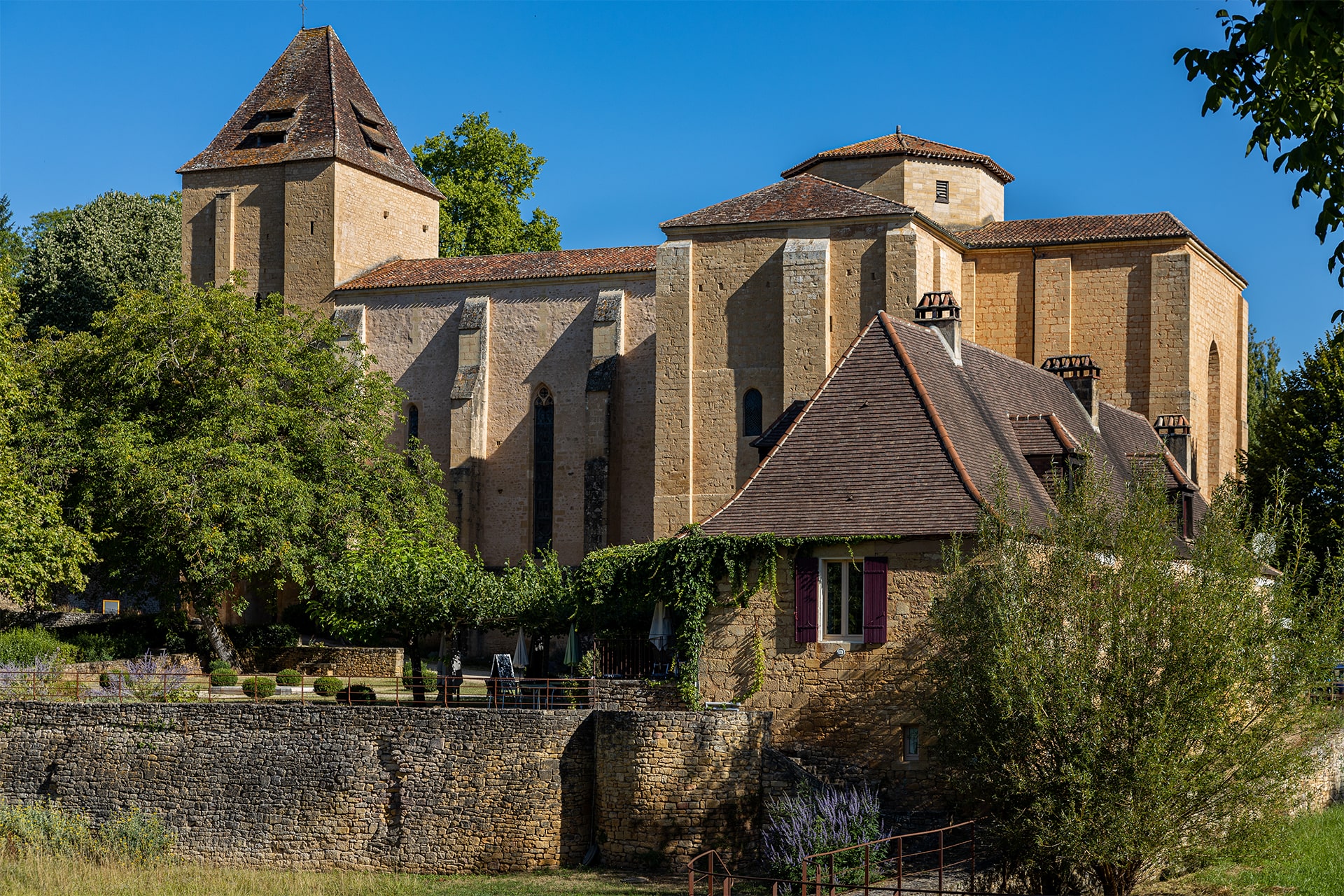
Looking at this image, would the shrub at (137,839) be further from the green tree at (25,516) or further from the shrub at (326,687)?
the green tree at (25,516)

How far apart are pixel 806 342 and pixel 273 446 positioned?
12933mm

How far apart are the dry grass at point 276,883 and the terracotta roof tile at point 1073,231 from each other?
24358 mm

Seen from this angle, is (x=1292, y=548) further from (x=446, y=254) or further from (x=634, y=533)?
(x=446, y=254)

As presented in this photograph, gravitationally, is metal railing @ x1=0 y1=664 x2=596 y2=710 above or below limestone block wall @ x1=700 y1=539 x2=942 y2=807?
below

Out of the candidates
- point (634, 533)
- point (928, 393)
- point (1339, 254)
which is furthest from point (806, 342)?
point (1339, 254)

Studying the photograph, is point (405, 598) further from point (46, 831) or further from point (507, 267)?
point (507, 267)

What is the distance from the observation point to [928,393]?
22.9m

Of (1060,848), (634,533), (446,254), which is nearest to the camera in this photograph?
(1060,848)

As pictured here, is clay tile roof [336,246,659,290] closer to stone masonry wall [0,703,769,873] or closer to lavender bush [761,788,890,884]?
stone masonry wall [0,703,769,873]

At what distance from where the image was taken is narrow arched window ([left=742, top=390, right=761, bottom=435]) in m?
37.9

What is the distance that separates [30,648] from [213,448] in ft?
18.6

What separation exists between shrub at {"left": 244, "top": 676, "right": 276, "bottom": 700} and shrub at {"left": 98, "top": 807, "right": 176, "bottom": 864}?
379 cm

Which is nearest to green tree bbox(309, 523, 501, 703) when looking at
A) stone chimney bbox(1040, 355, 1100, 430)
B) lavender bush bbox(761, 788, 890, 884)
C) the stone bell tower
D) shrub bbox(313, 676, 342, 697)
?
shrub bbox(313, 676, 342, 697)

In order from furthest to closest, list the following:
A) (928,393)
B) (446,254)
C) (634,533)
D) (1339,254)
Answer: (446,254), (634,533), (928,393), (1339,254)
